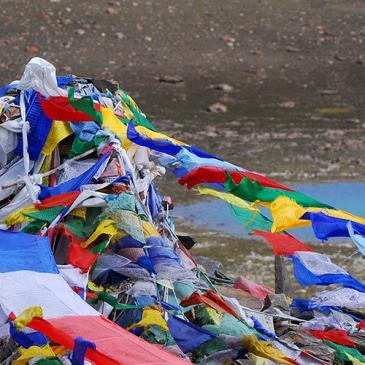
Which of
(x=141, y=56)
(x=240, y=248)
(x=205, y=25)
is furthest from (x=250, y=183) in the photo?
(x=205, y=25)

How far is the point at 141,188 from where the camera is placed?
637 cm

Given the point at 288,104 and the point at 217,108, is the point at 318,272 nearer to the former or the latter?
the point at 217,108

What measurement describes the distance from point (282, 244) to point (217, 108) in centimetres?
1040

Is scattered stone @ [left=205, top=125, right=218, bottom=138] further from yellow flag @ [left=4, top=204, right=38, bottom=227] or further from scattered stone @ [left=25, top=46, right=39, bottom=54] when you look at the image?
yellow flag @ [left=4, top=204, right=38, bottom=227]

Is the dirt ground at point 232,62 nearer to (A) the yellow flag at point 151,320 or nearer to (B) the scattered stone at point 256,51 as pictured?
(B) the scattered stone at point 256,51

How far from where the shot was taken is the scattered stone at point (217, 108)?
1703cm

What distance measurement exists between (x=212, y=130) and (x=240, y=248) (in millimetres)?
5073

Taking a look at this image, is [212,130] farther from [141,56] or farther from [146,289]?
[146,289]

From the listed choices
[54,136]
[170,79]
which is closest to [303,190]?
[170,79]

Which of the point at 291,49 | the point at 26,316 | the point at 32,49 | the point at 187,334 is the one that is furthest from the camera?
the point at 291,49

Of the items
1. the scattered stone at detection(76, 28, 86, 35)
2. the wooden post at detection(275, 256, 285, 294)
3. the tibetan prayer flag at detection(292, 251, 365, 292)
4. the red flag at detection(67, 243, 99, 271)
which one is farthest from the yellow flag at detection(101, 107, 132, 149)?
the scattered stone at detection(76, 28, 86, 35)

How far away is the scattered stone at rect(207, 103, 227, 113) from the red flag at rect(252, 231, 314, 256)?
33.2ft

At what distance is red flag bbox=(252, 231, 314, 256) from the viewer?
6.73 meters

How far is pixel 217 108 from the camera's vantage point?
56.2 ft
